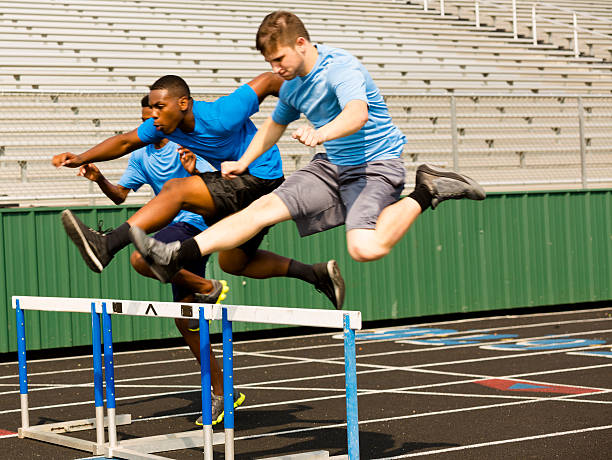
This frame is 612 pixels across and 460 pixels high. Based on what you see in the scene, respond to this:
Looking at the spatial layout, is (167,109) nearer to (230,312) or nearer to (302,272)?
(230,312)

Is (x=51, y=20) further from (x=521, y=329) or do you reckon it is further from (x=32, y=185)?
(x=521, y=329)

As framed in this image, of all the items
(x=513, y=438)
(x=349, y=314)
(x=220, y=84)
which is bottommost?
(x=513, y=438)

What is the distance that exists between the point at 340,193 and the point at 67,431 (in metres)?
3.51

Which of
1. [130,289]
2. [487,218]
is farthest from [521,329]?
[130,289]

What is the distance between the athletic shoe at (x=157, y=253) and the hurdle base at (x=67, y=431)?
7.25ft

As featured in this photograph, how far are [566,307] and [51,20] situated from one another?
1017 cm

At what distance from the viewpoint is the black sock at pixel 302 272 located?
626 centimetres

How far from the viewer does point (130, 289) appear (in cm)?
1377

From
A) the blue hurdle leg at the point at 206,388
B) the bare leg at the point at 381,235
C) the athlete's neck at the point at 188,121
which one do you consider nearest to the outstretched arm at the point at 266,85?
the athlete's neck at the point at 188,121

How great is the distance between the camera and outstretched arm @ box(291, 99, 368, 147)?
5.08 meters

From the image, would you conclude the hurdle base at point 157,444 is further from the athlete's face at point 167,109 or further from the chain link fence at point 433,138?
the chain link fence at point 433,138

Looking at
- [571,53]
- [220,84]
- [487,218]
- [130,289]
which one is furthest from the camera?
[571,53]

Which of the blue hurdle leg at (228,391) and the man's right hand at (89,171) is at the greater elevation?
the man's right hand at (89,171)

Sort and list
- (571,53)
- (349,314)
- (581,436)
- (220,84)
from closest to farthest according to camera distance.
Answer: (349,314)
(581,436)
(220,84)
(571,53)
